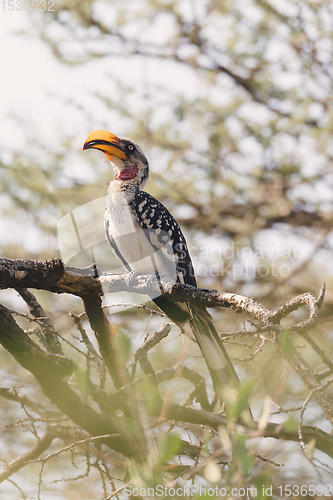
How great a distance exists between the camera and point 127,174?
4.24m

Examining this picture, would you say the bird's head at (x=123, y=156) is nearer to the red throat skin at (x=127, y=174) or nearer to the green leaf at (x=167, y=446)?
the red throat skin at (x=127, y=174)

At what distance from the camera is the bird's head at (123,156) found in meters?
4.21

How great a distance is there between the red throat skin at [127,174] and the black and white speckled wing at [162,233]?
10.0 inches

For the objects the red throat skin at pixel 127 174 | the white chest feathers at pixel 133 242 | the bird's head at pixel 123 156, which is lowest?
the white chest feathers at pixel 133 242

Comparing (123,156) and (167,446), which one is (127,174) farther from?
(167,446)

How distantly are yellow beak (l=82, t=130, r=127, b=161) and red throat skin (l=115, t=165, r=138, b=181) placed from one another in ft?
0.38

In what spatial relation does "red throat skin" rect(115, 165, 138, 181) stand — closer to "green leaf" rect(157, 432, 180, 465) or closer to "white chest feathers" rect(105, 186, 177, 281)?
"white chest feathers" rect(105, 186, 177, 281)

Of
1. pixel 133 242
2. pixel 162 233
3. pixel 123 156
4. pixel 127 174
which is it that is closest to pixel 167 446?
pixel 133 242

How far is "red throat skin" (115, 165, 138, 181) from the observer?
4223mm

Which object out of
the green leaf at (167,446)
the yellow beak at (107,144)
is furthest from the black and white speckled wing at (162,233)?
the green leaf at (167,446)

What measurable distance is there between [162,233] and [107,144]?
37.1 inches

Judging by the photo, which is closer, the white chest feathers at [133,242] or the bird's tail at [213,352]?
the bird's tail at [213,352]

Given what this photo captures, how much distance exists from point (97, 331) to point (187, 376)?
97 cm

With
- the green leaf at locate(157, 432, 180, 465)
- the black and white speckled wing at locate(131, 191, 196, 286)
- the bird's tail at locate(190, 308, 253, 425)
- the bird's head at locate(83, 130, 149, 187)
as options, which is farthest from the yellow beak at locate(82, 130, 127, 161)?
the green leaf at locate(157, 432, 180, 465)
